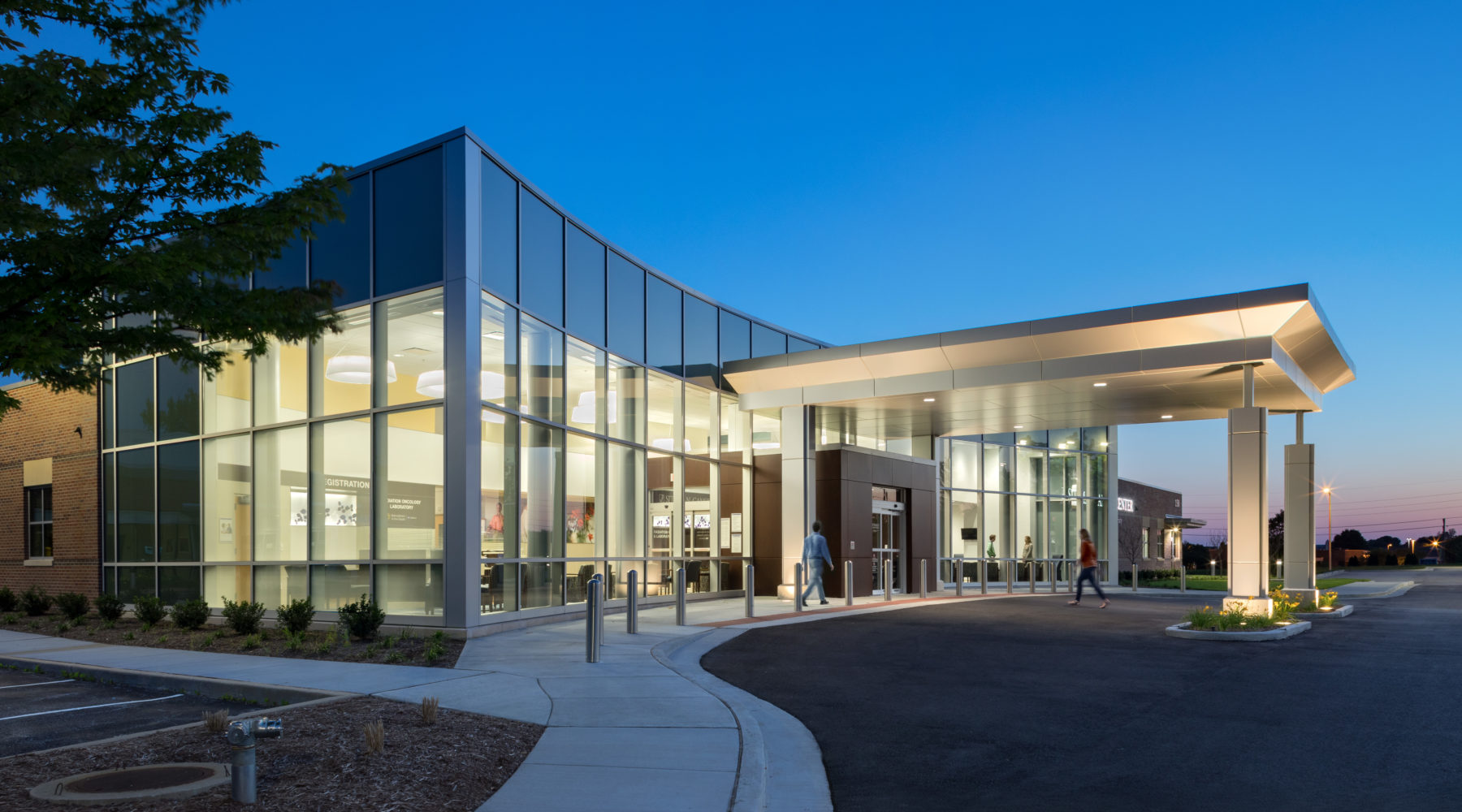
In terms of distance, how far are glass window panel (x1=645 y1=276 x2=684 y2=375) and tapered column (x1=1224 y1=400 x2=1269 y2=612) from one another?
11018 mm

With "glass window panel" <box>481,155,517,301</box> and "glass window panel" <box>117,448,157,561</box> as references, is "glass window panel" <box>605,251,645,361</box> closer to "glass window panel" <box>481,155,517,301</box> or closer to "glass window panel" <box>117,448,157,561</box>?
"glass window panel" <box>481,155,517,301</box>

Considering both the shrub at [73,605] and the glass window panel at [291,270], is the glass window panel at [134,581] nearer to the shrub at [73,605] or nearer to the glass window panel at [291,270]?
the shrub at [73,605]

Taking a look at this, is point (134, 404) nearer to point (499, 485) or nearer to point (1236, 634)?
point (499, 485)

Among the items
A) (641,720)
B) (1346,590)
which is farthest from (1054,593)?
(641,720)

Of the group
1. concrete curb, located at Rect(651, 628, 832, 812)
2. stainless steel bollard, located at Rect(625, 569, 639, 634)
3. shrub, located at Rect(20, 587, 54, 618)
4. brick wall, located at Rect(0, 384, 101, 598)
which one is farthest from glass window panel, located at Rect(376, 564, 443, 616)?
shrub, located at Rect(20, 587, 54, 618)

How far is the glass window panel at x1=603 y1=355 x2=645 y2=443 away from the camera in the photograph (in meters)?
19.0

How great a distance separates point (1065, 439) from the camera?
37969mm

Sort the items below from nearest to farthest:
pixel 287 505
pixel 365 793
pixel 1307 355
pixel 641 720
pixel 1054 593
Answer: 1. pixel 365 793
2. pixel 641 720
3. pixel 287 505
4. pixel 1307 355
5. pixel 1054 593

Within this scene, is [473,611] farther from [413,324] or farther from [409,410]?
[413,324]

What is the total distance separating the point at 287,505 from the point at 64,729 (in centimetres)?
804

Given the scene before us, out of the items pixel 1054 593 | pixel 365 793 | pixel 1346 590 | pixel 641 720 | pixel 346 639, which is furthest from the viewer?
pixel 1346 590

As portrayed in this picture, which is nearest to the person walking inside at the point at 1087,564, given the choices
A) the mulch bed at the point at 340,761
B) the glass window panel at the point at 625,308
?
the glass window panel at the point at 625,308

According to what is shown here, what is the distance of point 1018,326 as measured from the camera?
19.4m

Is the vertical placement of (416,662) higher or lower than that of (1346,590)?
higher
